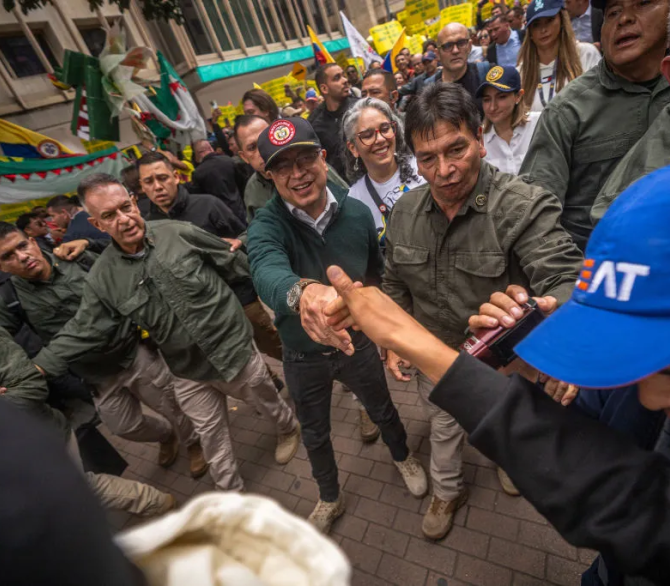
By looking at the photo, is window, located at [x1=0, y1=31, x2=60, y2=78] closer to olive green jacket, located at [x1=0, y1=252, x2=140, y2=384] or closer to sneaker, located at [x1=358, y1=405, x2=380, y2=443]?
olive green jacket, located at [x1=0, y1=252, x2=140, y2=384]

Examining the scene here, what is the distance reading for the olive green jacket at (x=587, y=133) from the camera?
1990 mm

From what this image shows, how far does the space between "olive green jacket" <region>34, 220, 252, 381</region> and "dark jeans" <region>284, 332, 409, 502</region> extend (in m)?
0.73

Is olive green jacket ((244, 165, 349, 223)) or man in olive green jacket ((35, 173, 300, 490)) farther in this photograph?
olive green jacket ((244, 165, 349, 223))

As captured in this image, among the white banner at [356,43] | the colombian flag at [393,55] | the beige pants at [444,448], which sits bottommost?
the beige pants at [444,448]

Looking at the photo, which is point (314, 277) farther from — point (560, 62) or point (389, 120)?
Answer: point (560, 62)

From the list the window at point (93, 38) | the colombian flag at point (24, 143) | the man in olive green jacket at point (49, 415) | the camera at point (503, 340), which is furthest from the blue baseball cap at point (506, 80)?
the window at point (93, 38)

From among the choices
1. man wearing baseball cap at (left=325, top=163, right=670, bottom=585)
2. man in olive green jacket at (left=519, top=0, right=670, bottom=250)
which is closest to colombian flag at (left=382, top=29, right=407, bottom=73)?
man in olive green jacket at (left=519, top=0, right=670, bottom=250)

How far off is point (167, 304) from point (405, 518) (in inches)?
95.7

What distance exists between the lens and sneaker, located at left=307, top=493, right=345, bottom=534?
9.04ft

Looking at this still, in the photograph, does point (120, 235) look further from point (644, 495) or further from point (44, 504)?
point (644, 495)

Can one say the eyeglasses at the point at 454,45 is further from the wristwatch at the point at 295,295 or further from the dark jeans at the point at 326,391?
the wristwatch at the point at 295,295

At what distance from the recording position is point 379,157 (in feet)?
9.60

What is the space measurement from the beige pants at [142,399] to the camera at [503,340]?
281 cm

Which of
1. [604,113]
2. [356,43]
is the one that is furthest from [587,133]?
[356,43]
